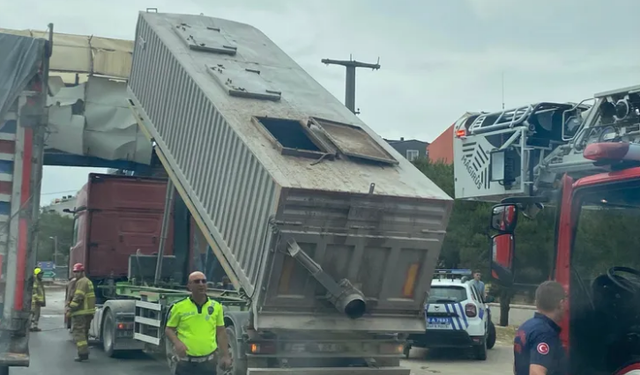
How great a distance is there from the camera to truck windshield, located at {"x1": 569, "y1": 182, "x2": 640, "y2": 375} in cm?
460

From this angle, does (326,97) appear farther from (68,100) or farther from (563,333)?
(563,333)

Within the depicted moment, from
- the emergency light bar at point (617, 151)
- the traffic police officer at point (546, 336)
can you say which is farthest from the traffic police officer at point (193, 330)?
the emergency light bar at point (617, 151)

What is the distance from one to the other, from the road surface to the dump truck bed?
3001 millimetres

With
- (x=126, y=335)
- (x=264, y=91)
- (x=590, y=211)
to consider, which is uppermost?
(x=264, y=91)

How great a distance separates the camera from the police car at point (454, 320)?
1488 cm

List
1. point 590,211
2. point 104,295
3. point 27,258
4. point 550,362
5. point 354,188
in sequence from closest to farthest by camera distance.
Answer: point 550,362
point 590,211
point 27,258
point 354,188
point 104,295

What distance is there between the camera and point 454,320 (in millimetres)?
14859

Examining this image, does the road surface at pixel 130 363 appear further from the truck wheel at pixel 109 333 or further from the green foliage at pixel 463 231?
the green foliage at pixel 463 231

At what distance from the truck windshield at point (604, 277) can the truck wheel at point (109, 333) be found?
991 cm

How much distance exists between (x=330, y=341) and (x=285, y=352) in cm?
50

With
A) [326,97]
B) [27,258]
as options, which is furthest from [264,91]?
[27,258]

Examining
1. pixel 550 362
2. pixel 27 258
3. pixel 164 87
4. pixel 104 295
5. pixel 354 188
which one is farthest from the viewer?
pixel 104 295

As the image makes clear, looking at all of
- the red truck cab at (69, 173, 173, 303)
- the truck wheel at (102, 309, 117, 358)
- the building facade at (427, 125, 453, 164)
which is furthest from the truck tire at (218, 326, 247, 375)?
the building facade at (427, 125, 453, 164)

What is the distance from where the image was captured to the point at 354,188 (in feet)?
29.8
